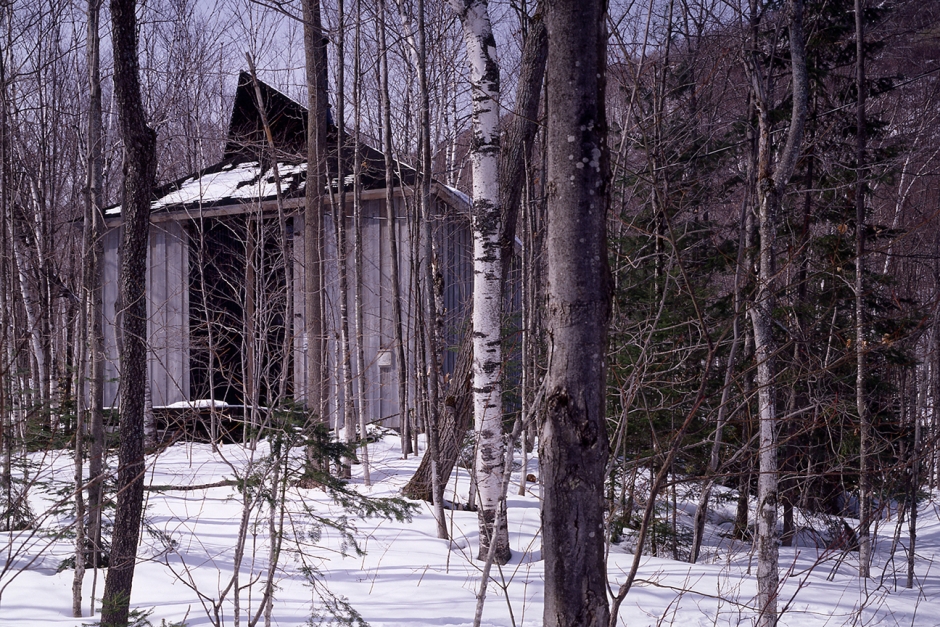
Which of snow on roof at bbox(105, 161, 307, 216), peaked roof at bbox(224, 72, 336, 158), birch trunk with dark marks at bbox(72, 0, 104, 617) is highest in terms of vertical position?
peaked roof at bbox(224, 72, 336, 158)

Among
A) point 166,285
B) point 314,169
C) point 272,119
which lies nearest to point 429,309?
point 314,169

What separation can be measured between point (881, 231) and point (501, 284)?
5690mm

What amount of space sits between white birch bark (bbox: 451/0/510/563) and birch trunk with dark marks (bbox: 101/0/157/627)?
103 inches

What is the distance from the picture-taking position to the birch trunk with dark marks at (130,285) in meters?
3.91

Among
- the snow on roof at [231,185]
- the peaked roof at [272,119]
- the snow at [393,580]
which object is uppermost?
the peaked roof at [272,119]

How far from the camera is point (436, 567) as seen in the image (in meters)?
6.08

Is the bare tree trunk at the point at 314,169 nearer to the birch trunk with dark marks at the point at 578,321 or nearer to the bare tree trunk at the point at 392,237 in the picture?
the bare tree trunk at the point at 392,237

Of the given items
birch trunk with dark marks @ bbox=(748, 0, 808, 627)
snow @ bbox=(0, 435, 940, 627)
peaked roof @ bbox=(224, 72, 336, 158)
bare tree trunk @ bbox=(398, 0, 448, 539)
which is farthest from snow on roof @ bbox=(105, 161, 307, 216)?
birch trunk with dark marks @ bbox=(748, 0, 808, 627)

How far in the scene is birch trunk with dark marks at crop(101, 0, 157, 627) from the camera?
3.91 metres

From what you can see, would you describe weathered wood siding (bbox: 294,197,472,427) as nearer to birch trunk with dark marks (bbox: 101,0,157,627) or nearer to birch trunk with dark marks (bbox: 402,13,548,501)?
birch trunk with dark marks (bbox: 402,13,548,501)

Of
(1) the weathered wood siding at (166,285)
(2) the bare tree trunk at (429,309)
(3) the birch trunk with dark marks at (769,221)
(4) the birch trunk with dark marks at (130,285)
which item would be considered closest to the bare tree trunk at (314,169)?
Answer: (2) the bare tree trunk at (429,309)

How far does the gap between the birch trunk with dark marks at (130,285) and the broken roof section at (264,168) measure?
6784mm

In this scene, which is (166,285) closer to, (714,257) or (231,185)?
(231,185)

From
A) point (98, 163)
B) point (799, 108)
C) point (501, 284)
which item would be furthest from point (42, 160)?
point (799, 108)
